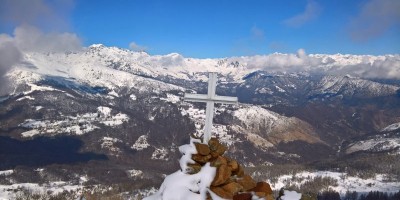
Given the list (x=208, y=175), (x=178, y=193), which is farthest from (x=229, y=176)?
(x=178, y=193)

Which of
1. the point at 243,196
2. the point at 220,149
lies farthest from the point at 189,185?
the point at 220,149

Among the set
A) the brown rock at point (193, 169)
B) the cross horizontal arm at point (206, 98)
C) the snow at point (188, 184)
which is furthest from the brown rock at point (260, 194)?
the cross horizontal arm at point (206, 98)

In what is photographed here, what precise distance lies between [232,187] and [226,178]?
0.80 metres

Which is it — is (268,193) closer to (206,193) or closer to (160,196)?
(206,193)

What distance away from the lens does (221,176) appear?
31.9 metres

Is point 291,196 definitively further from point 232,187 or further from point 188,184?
point 188,184

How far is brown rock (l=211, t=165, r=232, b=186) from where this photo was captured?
31.9 m

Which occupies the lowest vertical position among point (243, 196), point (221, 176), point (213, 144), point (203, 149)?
point (243, 196)

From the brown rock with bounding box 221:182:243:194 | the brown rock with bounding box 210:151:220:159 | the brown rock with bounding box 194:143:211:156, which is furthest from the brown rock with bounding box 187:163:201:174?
the brown rock with bounding box 221:182:243:194

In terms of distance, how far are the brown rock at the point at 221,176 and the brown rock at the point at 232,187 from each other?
1.39 ft

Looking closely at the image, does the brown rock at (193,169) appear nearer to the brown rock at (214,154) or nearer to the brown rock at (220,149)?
the brown rock at (214,154)

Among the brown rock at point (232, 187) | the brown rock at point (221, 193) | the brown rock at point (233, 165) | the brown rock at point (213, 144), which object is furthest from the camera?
the brown rock at point (213, 144)

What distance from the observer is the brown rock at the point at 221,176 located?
31.9 m

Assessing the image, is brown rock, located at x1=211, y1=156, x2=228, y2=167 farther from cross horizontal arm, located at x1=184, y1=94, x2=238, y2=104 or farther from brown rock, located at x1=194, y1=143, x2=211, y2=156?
cross horizontal arm, located at x1=184, y1=94, x2=238, y2=104
